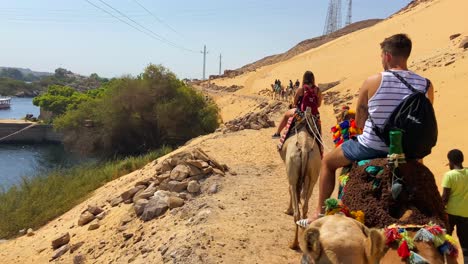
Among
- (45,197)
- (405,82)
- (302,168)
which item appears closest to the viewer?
(405,82)

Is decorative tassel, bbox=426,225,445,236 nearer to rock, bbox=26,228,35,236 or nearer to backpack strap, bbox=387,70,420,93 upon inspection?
backpack strap, bbox=387,70,420,93

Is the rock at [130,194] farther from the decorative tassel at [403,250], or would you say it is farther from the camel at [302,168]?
the decorative tassel at [403,250]

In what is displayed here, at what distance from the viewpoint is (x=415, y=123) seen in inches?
133

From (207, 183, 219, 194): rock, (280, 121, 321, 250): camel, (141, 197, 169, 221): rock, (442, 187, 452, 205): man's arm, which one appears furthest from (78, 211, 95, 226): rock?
(442, 187, 452, 205): man's arm

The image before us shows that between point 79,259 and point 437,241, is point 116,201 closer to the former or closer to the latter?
point 79,259

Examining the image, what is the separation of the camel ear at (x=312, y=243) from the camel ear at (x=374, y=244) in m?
0.28

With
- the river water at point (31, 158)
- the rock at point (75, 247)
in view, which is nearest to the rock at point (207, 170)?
the rock at point (75, 247)

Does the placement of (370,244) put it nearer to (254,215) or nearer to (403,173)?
(403,173)

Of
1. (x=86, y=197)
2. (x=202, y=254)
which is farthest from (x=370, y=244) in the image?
(x=86, y=197)

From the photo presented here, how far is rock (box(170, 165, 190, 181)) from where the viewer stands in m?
11.2

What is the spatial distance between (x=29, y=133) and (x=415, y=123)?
2179 inches

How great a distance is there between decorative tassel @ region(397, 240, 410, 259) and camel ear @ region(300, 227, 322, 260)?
529 millimetres

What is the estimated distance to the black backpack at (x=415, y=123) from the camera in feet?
11.1

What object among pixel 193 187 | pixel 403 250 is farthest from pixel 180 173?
pixel 403 250
